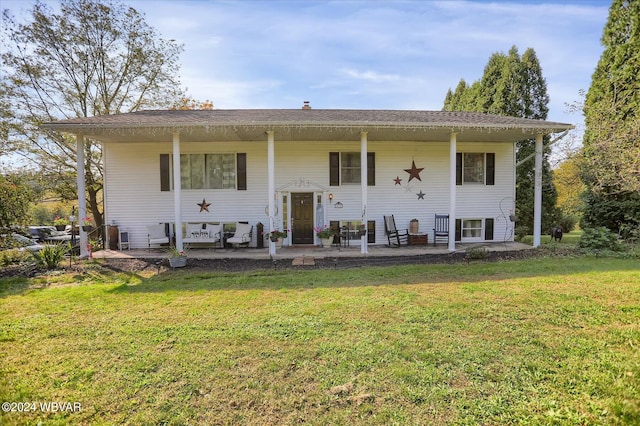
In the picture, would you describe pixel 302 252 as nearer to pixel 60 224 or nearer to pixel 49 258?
pixel 49 258

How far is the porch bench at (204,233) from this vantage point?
360 inches

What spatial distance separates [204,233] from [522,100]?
14390 mm

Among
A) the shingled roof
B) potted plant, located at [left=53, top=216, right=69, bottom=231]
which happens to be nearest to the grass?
the shingled roof

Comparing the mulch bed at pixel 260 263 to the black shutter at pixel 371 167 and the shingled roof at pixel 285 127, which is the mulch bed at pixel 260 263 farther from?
the shingled roof at pixel 285 127

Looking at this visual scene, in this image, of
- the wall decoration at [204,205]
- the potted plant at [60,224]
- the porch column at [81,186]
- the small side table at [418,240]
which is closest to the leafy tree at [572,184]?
the small side table at [418,240]

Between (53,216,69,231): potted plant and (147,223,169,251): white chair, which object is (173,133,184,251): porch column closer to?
(147,223,169,251): white chair

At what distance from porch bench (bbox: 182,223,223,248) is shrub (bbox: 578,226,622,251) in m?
10.3

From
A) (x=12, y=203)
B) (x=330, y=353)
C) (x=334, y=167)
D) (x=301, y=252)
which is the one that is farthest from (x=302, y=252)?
(x=12, y=203)

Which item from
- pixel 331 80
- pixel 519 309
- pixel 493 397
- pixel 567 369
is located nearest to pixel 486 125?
pixel 519 309

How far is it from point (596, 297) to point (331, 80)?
43.4 ft

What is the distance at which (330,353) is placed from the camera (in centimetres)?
298

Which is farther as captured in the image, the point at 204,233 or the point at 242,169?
the point at 242,169

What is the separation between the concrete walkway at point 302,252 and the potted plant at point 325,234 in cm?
38

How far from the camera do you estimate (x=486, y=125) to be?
7.94 meters
